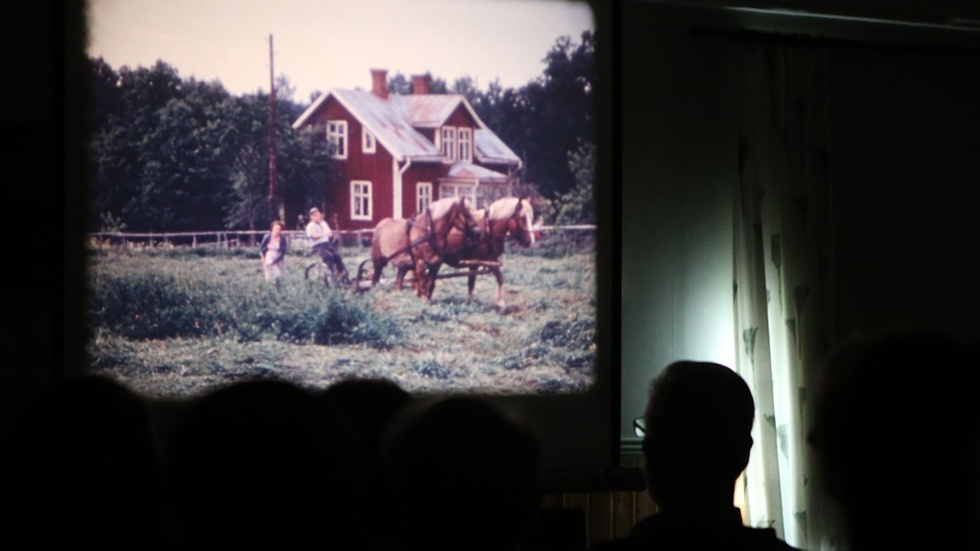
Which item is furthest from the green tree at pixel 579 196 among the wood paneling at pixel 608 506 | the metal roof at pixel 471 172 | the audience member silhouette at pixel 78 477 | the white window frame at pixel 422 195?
the audience member silhouette at pixel 78 477

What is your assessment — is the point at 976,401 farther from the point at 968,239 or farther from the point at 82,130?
the point at 968,239

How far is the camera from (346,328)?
3.49 m

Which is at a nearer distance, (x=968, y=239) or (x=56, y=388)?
(x=56, y=388)

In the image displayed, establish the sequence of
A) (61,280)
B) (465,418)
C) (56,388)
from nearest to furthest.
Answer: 1. (465,418)
2. (56,388)
3. (61,280)

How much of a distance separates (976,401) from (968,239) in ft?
12.4

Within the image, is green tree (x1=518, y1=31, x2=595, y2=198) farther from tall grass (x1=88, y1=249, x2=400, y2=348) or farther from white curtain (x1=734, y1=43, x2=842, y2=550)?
tall grass (x1=88, y1=249, x2=400, y2=348)

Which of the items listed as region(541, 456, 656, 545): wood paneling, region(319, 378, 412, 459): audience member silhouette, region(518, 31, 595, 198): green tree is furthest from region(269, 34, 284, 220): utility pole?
region(319, 378, 412, 459): audience member silhouette

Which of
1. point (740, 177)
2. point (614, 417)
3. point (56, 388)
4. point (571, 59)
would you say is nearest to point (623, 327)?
point (614, 417)

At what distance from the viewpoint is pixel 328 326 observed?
3471 mm

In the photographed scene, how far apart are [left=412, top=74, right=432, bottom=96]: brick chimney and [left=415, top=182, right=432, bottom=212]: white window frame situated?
316mm

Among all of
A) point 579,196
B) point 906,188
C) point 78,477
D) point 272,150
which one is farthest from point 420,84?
point 78,477

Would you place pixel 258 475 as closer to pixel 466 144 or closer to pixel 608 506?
pixel 466 144

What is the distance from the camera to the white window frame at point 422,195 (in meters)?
3.58

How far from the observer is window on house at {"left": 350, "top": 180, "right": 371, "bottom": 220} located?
3.51 metres
